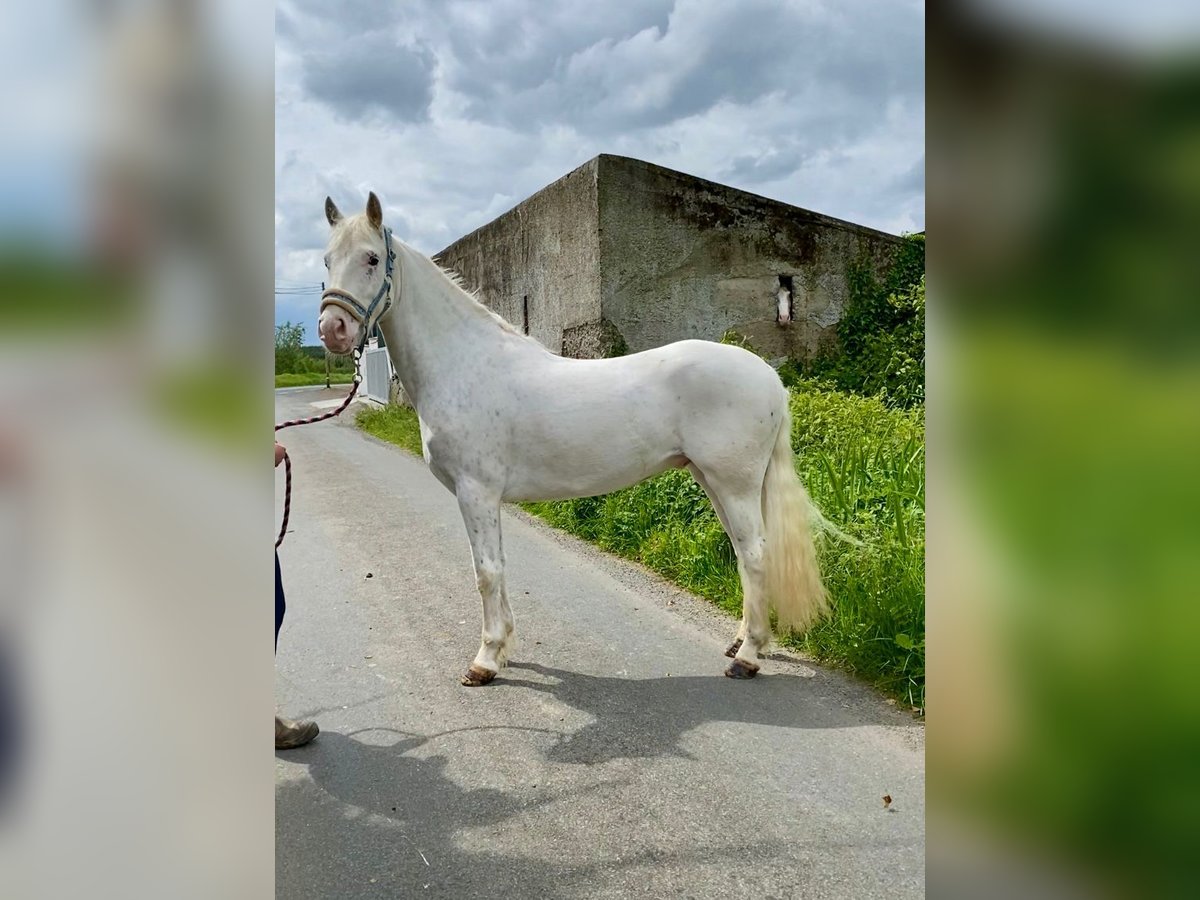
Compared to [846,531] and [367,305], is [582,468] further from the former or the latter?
[846,531]

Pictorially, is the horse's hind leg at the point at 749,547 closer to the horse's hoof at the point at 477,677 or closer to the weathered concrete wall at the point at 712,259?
the horse's hoof at the point at 477,677

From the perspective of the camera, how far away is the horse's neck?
356 cm

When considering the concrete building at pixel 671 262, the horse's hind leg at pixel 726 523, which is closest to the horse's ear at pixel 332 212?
the horse's hind leg at pixel 726 523

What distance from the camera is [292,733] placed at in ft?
9.14

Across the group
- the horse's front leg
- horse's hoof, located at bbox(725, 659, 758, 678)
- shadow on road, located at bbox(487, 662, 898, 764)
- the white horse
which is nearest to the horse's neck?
the white horse

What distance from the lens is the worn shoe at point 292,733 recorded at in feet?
9.05

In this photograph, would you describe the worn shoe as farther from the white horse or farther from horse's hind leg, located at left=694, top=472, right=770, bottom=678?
horse's hind leg, located at left=694, top=472, right=770, bottom=678

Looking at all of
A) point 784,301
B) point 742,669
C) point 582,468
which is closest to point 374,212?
point 582,468

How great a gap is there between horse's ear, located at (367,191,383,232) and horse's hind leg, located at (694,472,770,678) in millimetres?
1838

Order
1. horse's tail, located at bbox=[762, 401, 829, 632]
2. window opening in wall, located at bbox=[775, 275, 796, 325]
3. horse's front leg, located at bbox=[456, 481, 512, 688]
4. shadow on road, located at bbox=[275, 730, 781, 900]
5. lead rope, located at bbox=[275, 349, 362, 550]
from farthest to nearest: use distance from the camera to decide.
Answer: window opening in wall, located at bbox=[775, 275, 796, 325], horse's tail, located at bbox=[762, 401, 829, 632], horse's front leg, located at bbox=[456, 481, 512, 688], lead rope, located at bbox=[275, 349, 362, 550], shadow on road, located at bbox=[275, 730, 781, 900]

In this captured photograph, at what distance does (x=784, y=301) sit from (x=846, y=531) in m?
6.28
